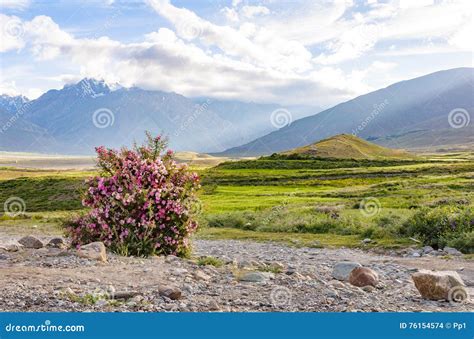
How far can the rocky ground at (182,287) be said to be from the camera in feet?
37.7

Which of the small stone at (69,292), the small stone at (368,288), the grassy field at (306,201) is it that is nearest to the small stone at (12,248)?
the grassy field at (306,201)

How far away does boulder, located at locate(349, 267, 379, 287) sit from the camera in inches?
578

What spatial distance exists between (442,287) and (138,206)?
9124 millimetres

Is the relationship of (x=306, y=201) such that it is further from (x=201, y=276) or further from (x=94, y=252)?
(x=201, y=276)

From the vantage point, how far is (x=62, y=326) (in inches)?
384

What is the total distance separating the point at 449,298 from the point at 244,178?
93.2m

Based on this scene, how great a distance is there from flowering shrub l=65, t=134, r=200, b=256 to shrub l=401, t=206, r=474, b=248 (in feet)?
40.1

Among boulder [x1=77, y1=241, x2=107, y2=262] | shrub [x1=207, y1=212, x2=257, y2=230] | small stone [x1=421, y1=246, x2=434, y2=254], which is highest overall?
boulder [x1=77, y1=241, x2=107, y2=262]

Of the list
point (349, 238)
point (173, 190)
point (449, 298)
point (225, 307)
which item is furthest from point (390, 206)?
point (225, 307)

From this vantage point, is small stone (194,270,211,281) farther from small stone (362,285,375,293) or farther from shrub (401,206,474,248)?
shrub (401,206,474,248)

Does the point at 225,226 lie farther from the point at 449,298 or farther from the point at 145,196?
the point at 449,298

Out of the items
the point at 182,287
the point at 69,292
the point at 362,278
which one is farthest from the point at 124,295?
the point at 362,278

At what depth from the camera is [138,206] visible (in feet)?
59.1

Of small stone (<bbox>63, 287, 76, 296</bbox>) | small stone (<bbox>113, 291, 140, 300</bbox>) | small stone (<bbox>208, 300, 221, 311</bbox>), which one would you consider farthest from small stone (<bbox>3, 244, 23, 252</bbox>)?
small stone (<bbox>208, 300, 221, 311</bbox>)
